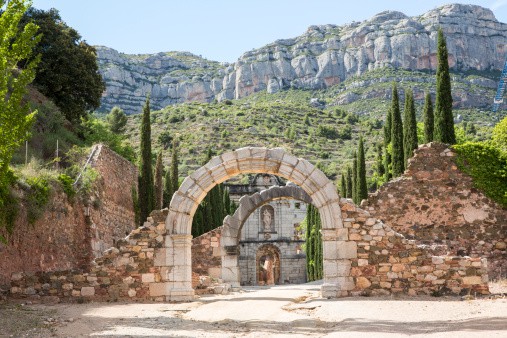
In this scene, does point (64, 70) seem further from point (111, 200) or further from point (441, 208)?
point (441, 208)

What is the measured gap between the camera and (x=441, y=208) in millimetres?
17328

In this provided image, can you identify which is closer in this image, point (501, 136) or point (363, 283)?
point (363, 283)

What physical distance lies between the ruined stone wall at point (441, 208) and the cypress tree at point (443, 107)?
2619 millimetres

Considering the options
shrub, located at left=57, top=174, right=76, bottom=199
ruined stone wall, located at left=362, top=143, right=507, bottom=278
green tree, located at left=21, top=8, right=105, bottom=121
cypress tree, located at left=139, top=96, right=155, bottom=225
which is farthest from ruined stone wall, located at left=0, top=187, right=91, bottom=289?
green tree, located at left=21, top=8, right=105, bottom=121

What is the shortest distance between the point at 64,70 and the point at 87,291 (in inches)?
677

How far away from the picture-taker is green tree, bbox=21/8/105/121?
27909mm

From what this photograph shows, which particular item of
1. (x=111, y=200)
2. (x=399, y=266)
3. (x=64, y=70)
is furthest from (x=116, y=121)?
(x=399, y=266)

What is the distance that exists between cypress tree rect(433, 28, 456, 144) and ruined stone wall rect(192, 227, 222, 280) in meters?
8.62

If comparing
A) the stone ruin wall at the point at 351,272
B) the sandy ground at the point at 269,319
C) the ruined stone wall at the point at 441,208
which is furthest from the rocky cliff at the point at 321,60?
the sandy ground at the point at 269,319

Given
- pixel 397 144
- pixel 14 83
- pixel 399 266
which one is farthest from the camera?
pixel 397 144

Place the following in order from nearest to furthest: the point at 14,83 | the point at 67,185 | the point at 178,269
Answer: the point at 14,83
the point at 178,269
the point at 67,185

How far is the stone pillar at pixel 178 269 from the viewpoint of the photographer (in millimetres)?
14297

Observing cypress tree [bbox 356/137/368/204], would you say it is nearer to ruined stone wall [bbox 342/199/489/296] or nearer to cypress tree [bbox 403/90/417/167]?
cypress tree [bbox 403/90/417/167]

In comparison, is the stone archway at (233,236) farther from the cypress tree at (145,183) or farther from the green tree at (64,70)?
the green tree at (64,70)
